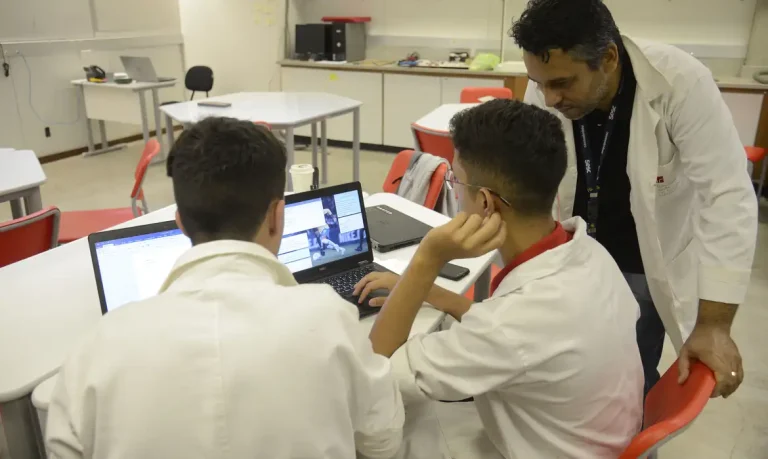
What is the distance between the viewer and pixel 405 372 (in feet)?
3.44

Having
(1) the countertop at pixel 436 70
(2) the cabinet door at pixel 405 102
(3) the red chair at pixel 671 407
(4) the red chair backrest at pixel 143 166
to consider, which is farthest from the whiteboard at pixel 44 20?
(3) the red chair at pixel 671 407

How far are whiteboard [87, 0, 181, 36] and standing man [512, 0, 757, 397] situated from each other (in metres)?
5.65

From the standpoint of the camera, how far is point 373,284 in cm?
139

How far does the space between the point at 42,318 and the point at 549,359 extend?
1.10 metres

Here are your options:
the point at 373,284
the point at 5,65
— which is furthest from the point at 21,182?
the point at 5,65

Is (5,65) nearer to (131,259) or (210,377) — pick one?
(131,259)

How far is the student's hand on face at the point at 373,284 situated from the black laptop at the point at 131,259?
423mm

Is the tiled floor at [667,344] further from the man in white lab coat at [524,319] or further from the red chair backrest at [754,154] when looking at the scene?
the red chair backrest at [754,154]

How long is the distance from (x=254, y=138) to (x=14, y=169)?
2.27 metres

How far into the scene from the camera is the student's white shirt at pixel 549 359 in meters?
0.99

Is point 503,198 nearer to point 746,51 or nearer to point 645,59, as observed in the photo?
point 645,59

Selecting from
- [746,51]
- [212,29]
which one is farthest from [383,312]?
[212,29]

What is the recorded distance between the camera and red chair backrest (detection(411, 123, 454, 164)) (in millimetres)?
3041

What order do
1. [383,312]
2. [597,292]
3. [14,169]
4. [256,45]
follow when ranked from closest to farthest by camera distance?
[597,292] < [383,312] < [14,169] < [256,45]
